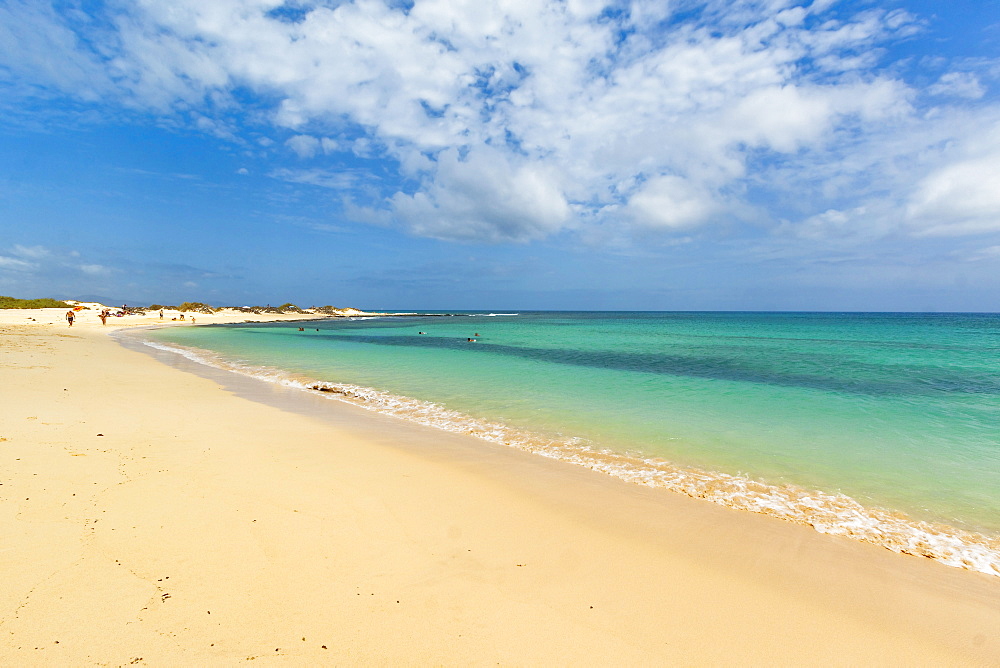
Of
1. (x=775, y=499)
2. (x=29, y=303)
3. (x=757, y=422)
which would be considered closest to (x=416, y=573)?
(x=775, y=499)

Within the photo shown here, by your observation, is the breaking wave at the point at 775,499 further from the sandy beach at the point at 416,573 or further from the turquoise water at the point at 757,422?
the sandy beach at the point at 416,573

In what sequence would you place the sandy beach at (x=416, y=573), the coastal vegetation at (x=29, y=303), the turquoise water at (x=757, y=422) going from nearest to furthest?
the sandy beach at (x=416, y=573) → the turquoise water at (x=757, y=422) → the coastal vegetation at (x=29, y=303)

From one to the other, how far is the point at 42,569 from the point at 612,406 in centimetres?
1073

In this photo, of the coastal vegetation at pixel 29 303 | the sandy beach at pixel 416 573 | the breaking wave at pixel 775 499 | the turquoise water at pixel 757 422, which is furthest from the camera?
the coastal vegetation at pixel 29 303

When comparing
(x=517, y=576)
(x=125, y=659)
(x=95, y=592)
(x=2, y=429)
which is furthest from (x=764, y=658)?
(x=2, y=429)

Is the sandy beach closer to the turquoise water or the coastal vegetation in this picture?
the turquoise water

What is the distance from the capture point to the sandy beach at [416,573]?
2.82m

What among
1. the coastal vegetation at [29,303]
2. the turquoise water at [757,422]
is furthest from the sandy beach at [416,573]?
the coastal vegetation at [29,303]

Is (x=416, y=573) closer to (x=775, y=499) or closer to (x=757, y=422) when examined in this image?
(x=775, y=499)

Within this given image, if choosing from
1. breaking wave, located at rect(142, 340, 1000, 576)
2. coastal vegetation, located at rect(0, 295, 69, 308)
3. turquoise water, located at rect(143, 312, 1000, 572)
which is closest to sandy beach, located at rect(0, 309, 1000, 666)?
breaking wave, located at rect(142, 340, 1000, 576)

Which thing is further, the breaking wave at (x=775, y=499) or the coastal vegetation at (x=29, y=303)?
the coastal vegetation at (x=29, y=303)

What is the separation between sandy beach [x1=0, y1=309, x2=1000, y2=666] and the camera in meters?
2.82

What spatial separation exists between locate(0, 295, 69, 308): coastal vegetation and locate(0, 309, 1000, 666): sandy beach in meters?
75.6

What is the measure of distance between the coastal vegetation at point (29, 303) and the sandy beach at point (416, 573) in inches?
2976
